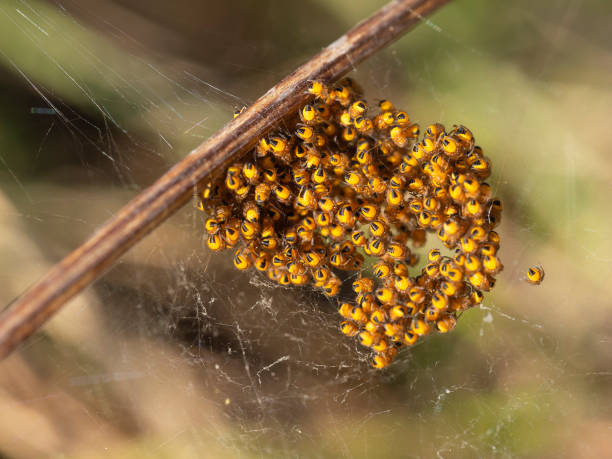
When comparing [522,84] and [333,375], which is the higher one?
[522,84]

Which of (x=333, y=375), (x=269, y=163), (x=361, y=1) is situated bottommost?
(x=333, y=375)

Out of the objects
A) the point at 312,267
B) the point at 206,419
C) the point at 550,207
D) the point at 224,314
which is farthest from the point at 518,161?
the point at 206,419

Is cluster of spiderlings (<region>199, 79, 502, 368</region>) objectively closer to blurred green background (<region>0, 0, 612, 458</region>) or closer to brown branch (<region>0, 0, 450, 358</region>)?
brown branch (<region>0, 0, 450, 358</region>)

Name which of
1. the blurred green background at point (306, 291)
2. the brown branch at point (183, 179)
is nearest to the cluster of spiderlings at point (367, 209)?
the brown branch at point (183, 179)

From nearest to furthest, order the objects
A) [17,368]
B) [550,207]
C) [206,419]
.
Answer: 1. [550,207]
2. [206,419]
3. [17,368]

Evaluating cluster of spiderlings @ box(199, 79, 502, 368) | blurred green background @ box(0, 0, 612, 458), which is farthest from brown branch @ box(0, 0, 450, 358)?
blurred green background @ box(0, 0, 612, 458)

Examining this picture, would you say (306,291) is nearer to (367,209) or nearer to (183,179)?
(367,209)

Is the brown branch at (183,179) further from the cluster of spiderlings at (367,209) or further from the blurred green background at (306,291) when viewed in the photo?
the blurred green background at (306,291)

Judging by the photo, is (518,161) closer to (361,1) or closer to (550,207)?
(550,207)
